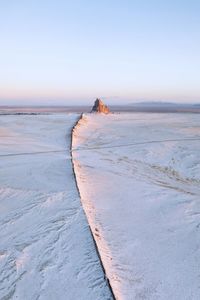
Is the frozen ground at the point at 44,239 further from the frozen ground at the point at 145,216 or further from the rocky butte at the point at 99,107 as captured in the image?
the rocky butte at the point at 99,107

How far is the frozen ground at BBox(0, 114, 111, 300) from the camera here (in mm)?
3171

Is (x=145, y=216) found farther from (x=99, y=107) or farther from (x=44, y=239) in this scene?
(x=99, y=107)

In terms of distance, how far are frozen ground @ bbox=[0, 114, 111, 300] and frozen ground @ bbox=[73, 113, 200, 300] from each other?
0.18 metres

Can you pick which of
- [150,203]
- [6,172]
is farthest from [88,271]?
[6,172]

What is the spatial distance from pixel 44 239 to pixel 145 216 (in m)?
1.42

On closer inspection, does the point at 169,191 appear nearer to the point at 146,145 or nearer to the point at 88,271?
the point at 88,271

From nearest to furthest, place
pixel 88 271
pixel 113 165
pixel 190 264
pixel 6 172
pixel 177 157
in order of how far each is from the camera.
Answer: pixel 88 271
pixel 190 264
pixel 6 172
pixel 113 165
pixel 177 157

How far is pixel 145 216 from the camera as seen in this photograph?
15.7 ft

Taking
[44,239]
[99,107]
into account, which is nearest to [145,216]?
[44,239]

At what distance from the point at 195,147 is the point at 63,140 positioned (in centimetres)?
381

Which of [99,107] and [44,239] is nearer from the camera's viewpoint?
[44,239]

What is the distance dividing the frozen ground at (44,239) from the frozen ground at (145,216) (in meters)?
0.18

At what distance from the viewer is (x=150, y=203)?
5305 millimetres

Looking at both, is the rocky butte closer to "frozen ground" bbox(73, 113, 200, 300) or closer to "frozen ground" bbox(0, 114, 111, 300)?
"frozen ground" bbox(73, 113, 200, 300)
